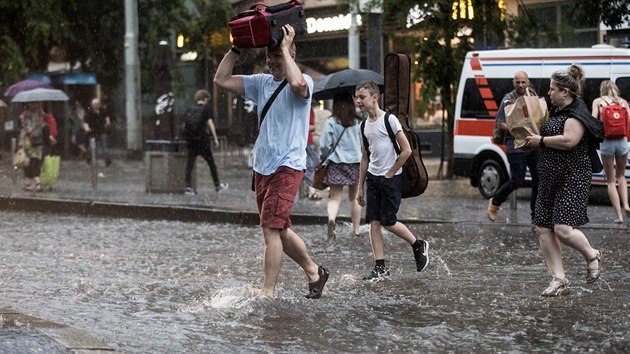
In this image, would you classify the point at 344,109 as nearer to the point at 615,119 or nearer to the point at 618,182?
the point at 615,119

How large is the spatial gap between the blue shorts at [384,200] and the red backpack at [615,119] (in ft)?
17.9

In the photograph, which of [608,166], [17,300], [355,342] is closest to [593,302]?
[355,342]

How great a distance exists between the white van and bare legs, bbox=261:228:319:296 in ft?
35.0

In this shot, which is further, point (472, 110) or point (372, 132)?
point (472, 110)

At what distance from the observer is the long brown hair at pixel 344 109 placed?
14.2 meters

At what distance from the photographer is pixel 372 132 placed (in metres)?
11.1

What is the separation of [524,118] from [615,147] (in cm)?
632

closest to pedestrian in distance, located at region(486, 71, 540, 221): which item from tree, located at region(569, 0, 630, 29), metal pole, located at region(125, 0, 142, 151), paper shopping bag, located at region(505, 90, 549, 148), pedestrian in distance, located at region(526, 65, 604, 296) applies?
paper shopping bag, located at region(505, 90, 549, 148)

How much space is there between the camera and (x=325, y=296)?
9609 mm

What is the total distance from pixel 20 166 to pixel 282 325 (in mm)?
15267

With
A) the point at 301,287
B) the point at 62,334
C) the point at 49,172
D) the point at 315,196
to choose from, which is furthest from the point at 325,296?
the point at 49,172

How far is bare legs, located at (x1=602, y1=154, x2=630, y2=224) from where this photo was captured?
15.3 metres

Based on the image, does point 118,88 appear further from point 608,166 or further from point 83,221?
point 608,166

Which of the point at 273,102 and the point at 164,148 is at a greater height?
the point at 273,102
